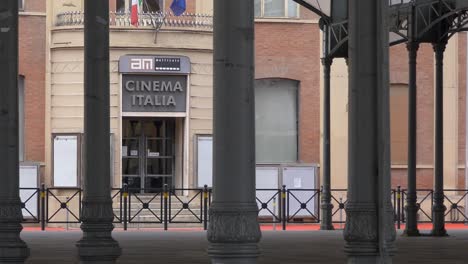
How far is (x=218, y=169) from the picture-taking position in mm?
13406

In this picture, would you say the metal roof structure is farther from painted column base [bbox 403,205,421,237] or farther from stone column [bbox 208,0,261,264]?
stone column [bbox 208,0,261,264]

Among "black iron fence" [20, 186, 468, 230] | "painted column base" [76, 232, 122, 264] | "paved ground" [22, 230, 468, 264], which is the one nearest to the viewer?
"painted column base" [76, 232, 122, 264]

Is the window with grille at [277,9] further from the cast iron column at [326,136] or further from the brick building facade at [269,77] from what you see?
the cast iron column at [326,136]

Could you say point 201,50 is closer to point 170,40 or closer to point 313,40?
point 170,40

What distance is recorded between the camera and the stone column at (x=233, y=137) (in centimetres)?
1336

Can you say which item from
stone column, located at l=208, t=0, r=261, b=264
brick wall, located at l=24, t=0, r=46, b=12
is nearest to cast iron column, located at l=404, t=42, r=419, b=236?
brick wall, located at l=24, t=0, r=46, b=12

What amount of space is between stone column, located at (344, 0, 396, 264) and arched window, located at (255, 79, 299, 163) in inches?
A: 1238

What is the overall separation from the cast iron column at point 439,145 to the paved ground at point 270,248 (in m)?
0.56

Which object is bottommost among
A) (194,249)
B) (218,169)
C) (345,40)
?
(194,249)

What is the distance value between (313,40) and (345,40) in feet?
40.0

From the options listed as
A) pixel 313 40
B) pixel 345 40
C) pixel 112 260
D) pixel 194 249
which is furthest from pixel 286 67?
pixel 112 260

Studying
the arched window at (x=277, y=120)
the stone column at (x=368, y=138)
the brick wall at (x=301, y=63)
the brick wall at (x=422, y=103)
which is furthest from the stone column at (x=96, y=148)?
the brick wall at (x=422, y=103)

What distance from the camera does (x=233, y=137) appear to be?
43.8 ft

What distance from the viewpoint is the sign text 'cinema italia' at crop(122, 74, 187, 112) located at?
1769 inches
